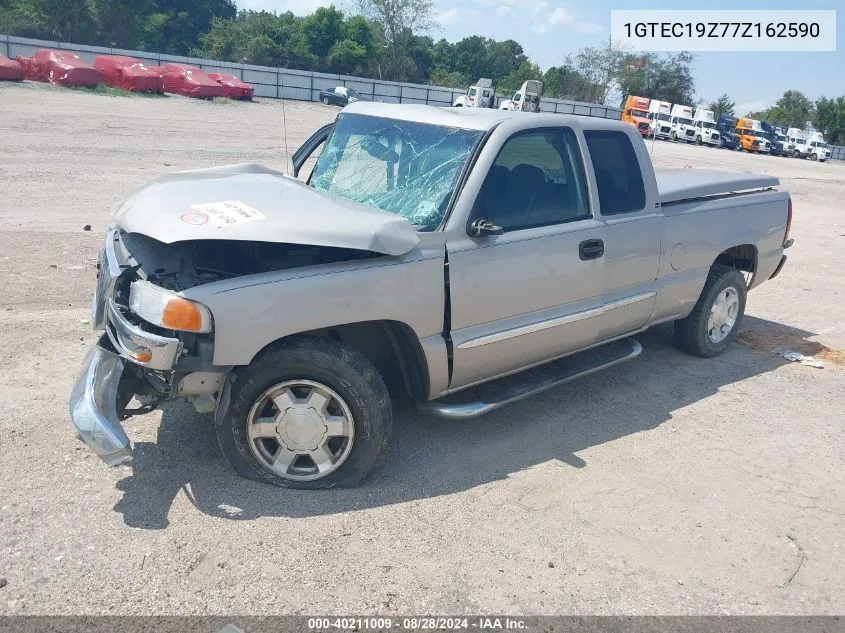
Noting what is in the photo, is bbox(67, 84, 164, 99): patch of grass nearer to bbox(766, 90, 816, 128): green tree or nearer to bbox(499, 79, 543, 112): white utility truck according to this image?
bbox(499, 79, 543, 112): white utility truck

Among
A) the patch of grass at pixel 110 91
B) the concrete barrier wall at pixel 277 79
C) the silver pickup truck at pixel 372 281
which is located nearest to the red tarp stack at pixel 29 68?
the patch of grass at pixel 110 91

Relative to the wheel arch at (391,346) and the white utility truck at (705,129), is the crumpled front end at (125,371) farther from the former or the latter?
the white utility truck at (705,129)

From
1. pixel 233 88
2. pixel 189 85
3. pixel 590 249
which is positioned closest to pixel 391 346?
pixel 590 249

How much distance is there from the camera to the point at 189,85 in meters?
32.8

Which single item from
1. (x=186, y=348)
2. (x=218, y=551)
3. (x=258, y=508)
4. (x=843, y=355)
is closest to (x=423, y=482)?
(x=258, y=508)

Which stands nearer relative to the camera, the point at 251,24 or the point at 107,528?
the point at 107,528

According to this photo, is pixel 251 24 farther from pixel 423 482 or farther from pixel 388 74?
pixel 423 482

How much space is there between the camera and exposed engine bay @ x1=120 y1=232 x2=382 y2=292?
3.71m

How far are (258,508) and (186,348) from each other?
87cm

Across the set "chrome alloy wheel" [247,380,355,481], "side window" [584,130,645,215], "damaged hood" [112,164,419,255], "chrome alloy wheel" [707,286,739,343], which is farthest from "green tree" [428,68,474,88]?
"chrome alloy wheel" [247,380,355,481]

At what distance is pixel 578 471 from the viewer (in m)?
4.18

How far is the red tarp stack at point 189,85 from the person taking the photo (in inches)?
1289

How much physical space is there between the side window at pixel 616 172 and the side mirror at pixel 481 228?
3.66 ft

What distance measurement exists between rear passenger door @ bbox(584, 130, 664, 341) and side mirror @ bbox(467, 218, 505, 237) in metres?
1.06
